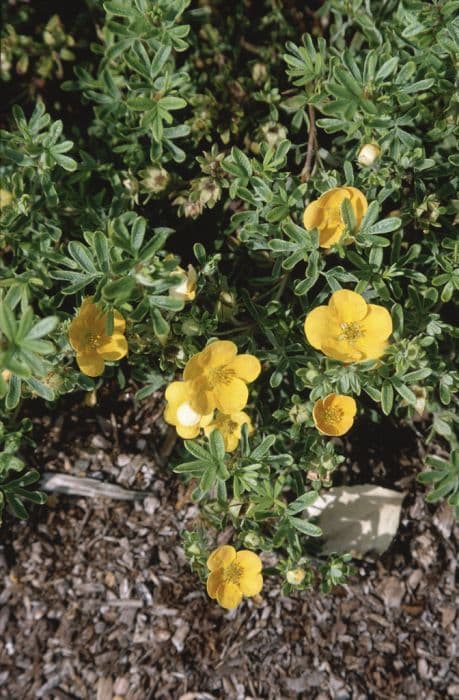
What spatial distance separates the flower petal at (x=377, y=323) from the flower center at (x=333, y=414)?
294 millimetres

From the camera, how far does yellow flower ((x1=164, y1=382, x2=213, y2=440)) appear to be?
8.68ft

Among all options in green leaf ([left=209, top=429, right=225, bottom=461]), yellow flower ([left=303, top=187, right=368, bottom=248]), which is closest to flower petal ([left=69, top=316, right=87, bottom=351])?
green leaf ([left=209, top=429, right=225, bottom=461])

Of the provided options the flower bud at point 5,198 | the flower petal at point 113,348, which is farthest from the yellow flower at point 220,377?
the flower bud at point 5,198

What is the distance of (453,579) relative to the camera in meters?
3.50

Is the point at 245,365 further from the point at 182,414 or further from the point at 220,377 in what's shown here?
the point at 182,414

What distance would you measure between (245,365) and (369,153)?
36.2 inches

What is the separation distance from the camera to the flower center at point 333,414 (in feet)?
8.88

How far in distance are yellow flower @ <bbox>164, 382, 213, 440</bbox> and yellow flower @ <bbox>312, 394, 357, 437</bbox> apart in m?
0.40

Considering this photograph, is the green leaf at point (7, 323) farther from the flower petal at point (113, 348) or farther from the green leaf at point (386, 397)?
the green leaf at point (386, 397)

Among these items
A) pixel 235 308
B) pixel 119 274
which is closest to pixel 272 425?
pixel 235 308

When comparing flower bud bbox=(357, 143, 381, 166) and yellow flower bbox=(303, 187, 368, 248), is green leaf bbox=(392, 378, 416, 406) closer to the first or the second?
yellow flower bbox=(303, 187, 368, 248)

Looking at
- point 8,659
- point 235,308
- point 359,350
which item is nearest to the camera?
point 359,350

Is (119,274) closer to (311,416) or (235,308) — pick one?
(235,308)

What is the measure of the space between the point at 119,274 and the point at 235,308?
58 centimetres
